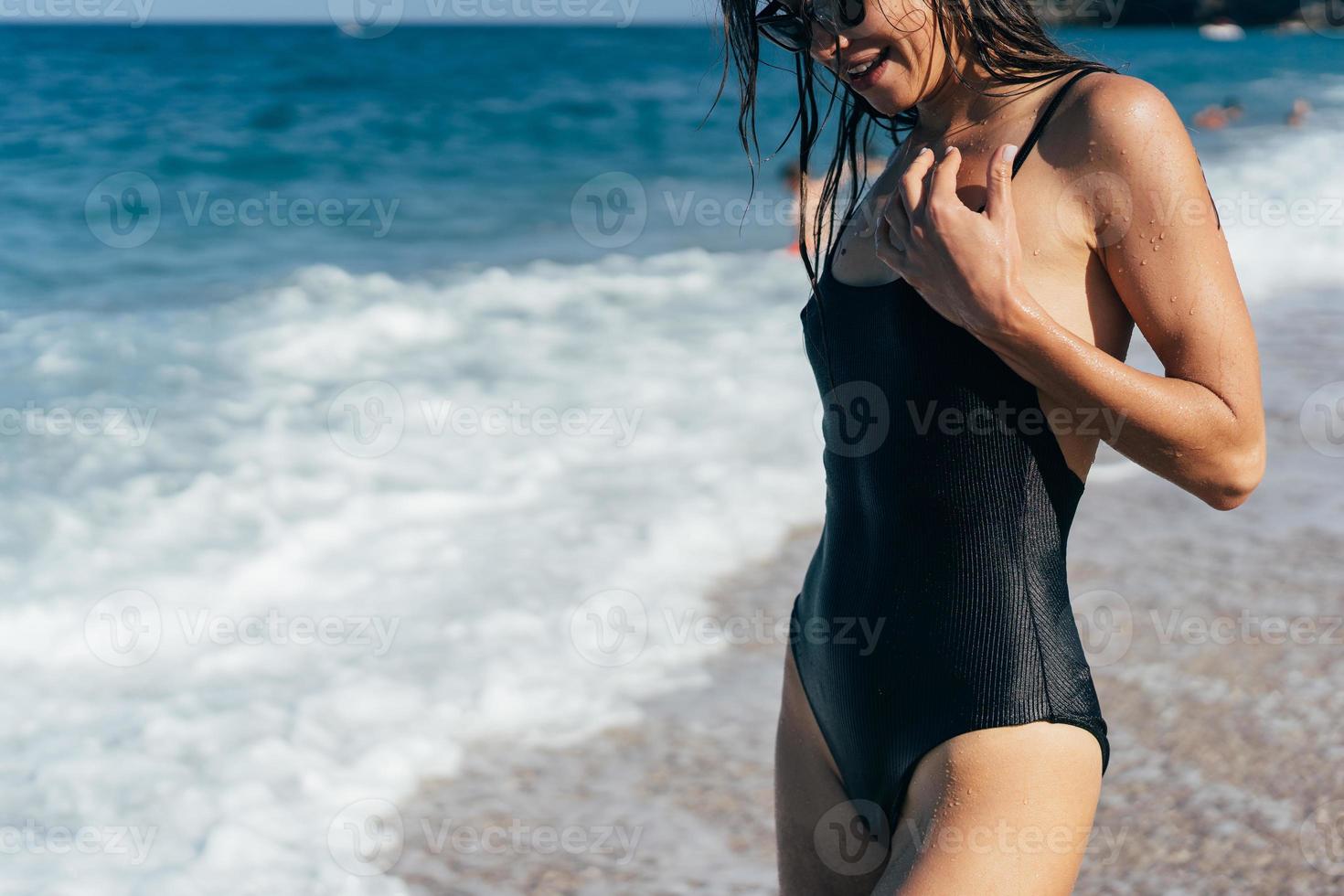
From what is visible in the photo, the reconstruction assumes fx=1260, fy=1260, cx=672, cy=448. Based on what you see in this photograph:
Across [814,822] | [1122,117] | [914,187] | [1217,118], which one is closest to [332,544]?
[814,822]

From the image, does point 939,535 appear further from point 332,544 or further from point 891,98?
point 332,544

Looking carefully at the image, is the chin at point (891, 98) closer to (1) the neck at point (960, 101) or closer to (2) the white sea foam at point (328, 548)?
(1) the neck at point (960, 101)

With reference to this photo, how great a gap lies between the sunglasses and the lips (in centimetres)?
5

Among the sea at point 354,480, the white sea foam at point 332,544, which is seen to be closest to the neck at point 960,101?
the sea at point 354,480

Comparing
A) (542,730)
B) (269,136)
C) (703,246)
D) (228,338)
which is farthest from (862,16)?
(269,136)

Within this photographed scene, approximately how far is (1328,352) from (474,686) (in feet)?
20.8

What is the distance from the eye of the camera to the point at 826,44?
5.35ft

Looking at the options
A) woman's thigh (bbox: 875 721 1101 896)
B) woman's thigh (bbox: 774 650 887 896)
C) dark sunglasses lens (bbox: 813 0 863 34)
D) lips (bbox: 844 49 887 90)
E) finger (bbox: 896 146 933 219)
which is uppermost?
dark sunglasses lens (bbox: 813 0 863 34)

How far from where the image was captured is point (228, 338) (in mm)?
9219

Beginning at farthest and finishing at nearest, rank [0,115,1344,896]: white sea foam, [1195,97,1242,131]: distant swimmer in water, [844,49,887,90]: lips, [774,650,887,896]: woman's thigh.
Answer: [1195,97,1242,131]: distant swimmer in water < [0,115,1344,896]: white sea foam < [774,650,887,896]: woman's thigh < [844,49,887,90]: lips

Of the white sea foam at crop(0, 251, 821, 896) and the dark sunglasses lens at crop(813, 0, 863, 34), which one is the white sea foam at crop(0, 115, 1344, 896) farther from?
the dark sunglasses lens at crop(813, 0, 863, 34)

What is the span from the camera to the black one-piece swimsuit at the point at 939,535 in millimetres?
1548

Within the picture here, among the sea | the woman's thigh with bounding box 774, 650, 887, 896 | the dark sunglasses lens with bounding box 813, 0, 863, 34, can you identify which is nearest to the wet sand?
the sea

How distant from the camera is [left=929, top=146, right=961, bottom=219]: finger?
1417mm
